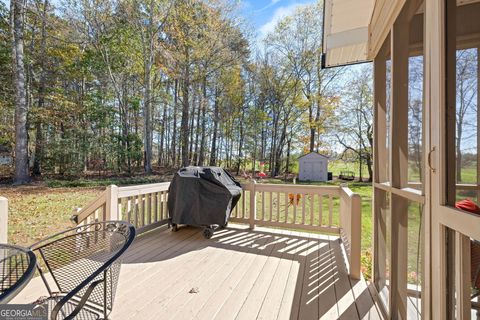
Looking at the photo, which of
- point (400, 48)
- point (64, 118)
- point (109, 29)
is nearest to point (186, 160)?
point (64, 118)

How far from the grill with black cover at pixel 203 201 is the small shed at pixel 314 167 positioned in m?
11.8

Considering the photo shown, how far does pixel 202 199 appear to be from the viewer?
371cm

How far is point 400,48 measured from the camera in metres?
1.71

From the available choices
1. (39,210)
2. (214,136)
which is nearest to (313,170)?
(214,136)

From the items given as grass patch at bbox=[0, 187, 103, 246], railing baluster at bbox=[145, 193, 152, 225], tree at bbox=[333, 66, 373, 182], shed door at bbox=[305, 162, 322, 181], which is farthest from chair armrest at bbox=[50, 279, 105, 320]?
tree at bbox=[333, 66, 373, 182]

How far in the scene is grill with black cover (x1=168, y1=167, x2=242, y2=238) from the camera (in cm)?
367

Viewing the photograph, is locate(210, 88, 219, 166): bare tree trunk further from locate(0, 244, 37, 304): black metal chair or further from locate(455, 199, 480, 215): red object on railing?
locate(455, 199, 480, 215): red object on railing

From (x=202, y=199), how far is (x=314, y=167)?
1206cm

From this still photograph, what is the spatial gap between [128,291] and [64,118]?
458 inches

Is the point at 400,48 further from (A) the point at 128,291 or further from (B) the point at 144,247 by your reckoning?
(B) the point at 144,247

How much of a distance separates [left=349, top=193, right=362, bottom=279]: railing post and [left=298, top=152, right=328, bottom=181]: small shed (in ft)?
41.2

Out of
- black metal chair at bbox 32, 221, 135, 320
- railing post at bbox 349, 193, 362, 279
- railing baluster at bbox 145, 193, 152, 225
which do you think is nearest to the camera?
black metal chair at bbox 32, 221, 135, 320

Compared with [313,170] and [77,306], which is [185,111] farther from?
[77,306]

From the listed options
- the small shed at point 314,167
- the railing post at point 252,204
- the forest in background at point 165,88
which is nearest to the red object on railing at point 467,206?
the railing post at point 252,204
